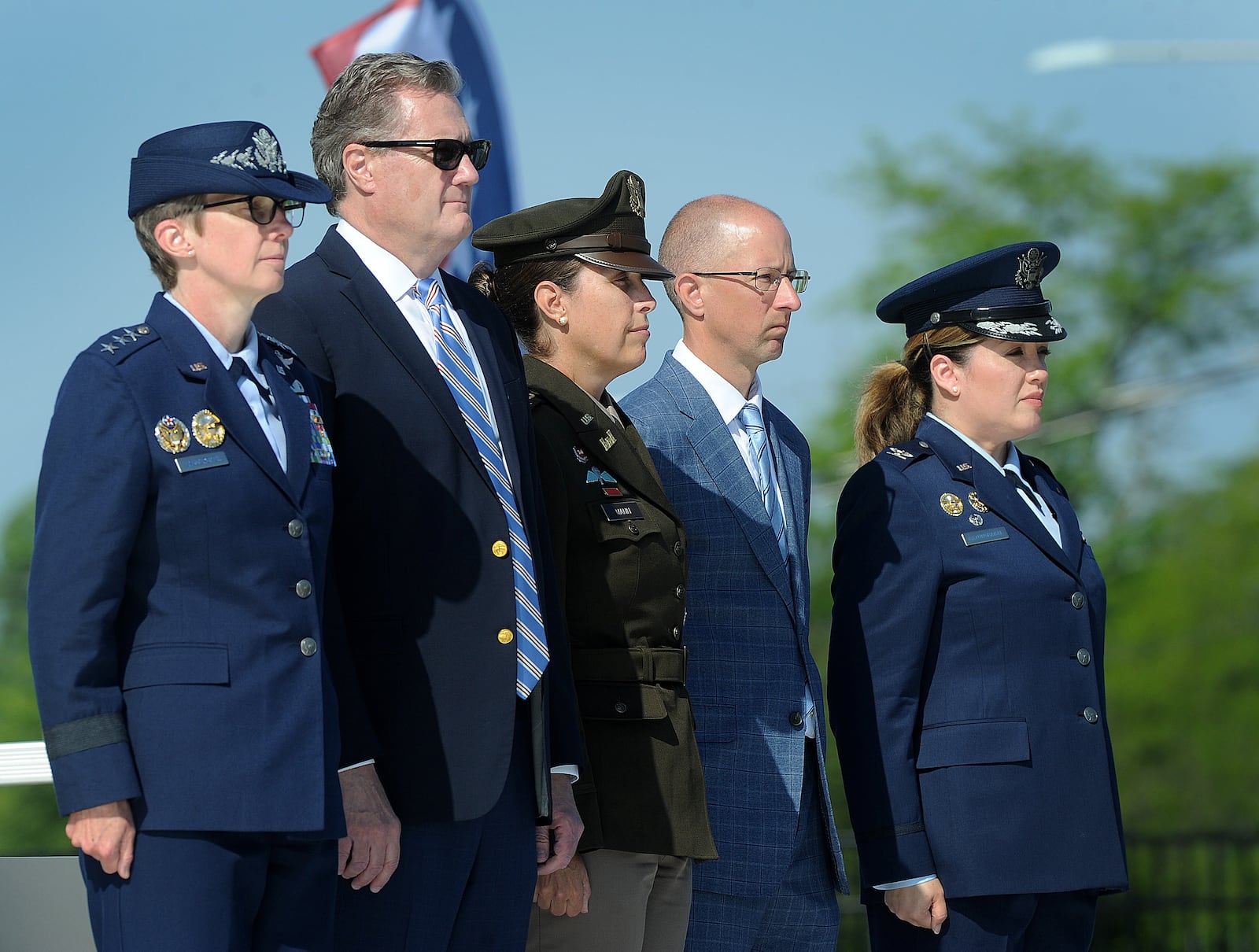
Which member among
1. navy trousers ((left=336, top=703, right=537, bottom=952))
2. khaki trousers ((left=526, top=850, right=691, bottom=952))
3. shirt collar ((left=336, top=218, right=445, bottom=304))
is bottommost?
khaki trousers ((left=526, top=850, right=691, bottom=952))

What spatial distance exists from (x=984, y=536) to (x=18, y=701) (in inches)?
524

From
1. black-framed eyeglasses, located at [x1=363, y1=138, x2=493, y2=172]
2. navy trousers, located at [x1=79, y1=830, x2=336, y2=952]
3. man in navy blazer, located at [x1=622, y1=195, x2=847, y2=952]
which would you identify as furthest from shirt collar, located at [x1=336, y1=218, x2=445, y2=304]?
navy trousers, located at [x1=79, y1=830, x2=336, y2=952]

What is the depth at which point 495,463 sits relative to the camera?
9.09ft

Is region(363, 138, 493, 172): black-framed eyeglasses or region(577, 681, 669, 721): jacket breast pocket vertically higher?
region(363, 138, 493, 172): black-framed eyeglasses

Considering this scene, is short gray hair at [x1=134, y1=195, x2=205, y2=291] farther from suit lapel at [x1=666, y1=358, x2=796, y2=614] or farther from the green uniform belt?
suit lapel at [x1=666, y1=358, x2=796, y2=614]

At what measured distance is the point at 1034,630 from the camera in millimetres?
3420

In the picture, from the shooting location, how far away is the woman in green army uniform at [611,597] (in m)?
3.00

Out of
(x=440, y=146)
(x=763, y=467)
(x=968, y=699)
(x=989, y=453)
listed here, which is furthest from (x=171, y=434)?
(x=989, y=453)

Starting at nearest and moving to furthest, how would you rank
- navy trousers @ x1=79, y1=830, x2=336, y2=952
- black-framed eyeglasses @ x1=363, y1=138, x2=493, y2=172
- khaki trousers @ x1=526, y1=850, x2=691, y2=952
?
navy trousers @ x1=79, y1=830, x2=336, y2=952 < black-framed eyeglasses @ x1=363, y1=138, x2=493, y2=172 < khaki trousers @ x1=526, y1=850, x2=691, y2=952

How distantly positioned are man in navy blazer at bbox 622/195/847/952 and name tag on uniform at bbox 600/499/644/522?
0.33 meters

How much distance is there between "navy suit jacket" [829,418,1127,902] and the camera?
3.33 meters

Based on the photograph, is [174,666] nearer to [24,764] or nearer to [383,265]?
[383,265]

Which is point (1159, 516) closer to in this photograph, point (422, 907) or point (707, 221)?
point (707, 221)

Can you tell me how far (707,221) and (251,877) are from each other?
1.95 metres
